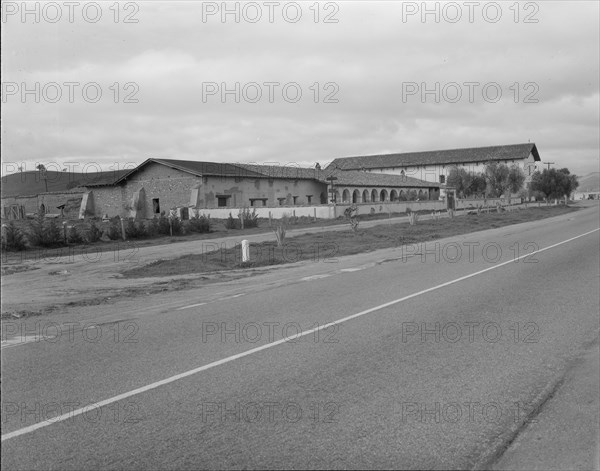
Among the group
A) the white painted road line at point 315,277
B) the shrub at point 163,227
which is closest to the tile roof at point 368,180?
the shrub at point 163,227

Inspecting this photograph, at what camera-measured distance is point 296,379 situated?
21.2 ft

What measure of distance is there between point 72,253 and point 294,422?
2166 centimetres

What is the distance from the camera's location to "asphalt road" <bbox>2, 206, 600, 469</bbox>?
15.4 ft

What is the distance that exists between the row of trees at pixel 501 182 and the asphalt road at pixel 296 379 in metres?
79.4

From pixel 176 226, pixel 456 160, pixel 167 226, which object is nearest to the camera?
pixel 167 226

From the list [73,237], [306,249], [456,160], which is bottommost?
[306,249]

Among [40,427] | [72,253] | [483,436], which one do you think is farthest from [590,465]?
[72,253]

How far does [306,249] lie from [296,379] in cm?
1905

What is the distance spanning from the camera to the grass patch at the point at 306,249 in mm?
20109

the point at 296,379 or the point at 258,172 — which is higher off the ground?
the point at 258,172

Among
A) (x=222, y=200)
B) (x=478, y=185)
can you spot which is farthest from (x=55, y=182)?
(x=478, y=185)

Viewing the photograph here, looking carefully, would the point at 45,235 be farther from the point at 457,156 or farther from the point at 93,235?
the point at 457,156

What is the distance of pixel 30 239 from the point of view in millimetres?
26031

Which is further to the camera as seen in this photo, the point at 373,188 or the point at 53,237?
the point at 373,188
